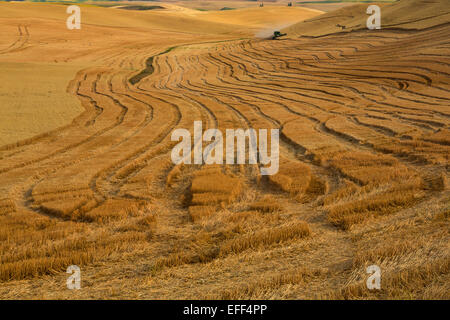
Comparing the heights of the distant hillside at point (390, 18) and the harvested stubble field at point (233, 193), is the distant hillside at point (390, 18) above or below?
above

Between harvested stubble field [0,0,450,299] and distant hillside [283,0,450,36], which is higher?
distant hillside [283,0,450,36]

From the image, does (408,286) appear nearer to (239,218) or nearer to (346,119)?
(239,218)

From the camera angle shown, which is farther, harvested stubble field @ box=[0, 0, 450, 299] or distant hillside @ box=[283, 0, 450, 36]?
distant hillside @ box=[283, 0, 450, 36]

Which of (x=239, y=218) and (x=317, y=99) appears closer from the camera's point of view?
(x=239, y=218)

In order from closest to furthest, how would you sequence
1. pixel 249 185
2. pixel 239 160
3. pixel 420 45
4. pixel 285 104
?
pixel 249 185 < pixel 239 160 < pixel 285 104 < pixel 420 45

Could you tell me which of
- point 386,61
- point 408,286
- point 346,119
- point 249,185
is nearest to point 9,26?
point 386,61

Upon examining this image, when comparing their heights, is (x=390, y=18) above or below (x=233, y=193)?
above

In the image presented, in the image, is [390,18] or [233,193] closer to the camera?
[233,193]

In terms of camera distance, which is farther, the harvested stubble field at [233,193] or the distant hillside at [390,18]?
the distant hillside at [390,18]
